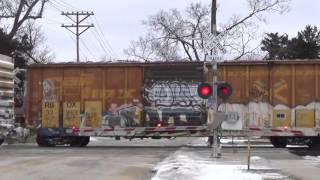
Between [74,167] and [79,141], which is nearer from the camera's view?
[74,167]

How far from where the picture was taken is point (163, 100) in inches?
1147

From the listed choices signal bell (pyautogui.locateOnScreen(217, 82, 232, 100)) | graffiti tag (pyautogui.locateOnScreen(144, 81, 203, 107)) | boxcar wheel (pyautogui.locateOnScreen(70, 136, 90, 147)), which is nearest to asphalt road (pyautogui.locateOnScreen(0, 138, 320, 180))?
signal bell (pyautogui.locateOnScreen(217, 82, 232, 100))

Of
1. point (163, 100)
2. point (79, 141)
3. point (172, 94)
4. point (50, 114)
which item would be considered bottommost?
point (79, 141)

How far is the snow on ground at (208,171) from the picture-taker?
15.6 metres

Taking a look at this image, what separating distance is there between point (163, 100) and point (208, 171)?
41.0 ft

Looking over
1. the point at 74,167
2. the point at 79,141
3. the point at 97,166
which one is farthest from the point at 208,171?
the point at 79,141

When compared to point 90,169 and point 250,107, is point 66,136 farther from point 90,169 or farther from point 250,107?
point 90,169

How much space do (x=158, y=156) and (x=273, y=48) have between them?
5159 centimetres

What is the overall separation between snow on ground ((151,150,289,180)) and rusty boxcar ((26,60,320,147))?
29.5ft

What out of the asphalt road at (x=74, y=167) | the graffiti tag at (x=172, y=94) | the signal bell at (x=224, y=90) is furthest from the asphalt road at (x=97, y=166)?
the graffiti tag at (x=172, y=94)

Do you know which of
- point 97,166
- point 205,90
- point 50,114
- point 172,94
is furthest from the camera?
point 50,114

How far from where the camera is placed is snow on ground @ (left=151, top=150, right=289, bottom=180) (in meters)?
15.6

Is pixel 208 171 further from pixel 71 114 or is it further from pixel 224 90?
pixel 71 114

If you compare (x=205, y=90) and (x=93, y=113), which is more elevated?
(x=205, y=90)
